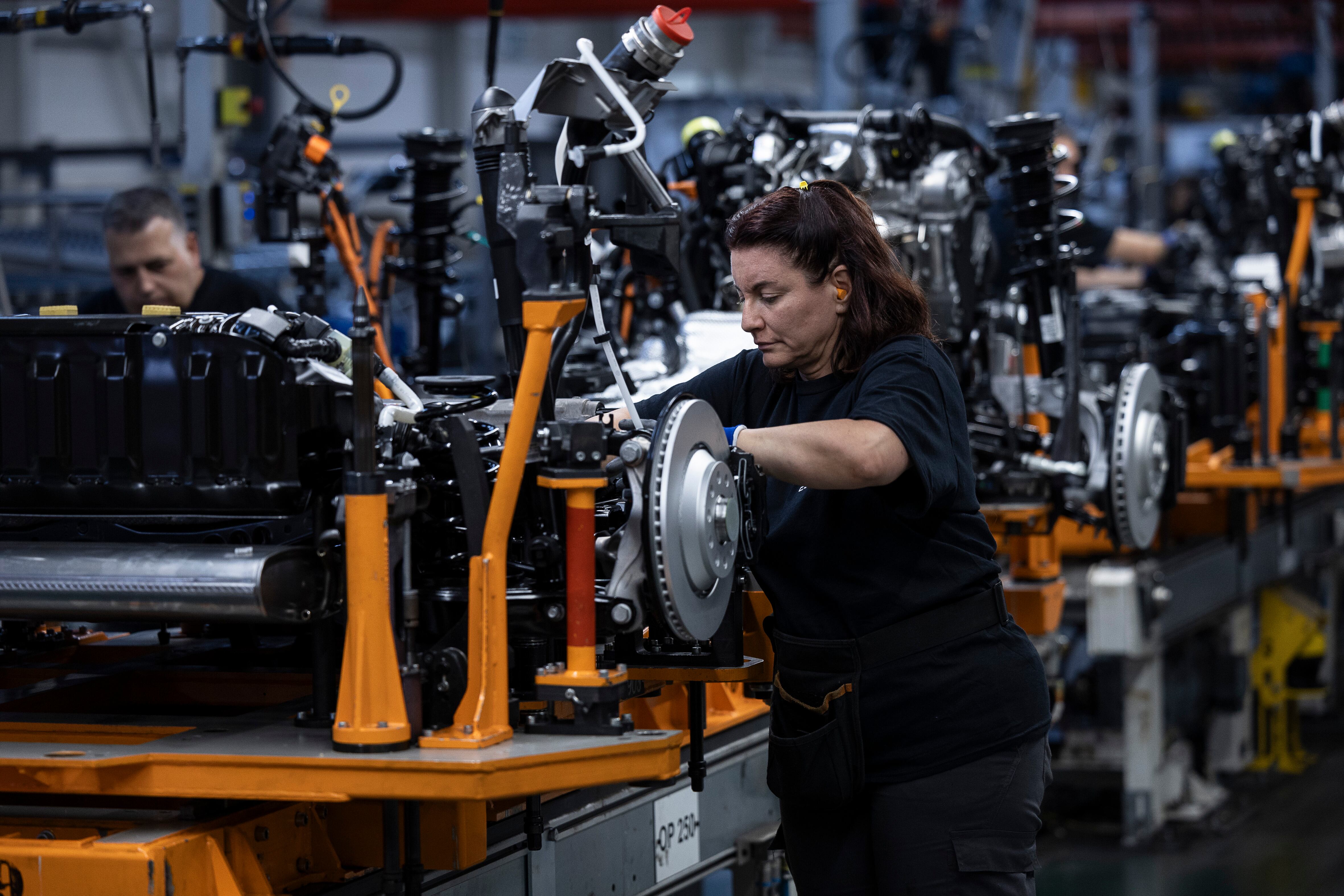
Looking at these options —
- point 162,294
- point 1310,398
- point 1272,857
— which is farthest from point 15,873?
point 1310,398

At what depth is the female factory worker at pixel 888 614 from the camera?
2426mm

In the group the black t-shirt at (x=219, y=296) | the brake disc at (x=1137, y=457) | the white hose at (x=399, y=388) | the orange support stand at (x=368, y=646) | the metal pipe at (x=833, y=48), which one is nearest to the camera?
the orange support stand at (x=368, y=646)

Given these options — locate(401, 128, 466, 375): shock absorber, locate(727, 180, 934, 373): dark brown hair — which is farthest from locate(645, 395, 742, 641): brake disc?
locate(401, 128, 466, 375): shock absorber

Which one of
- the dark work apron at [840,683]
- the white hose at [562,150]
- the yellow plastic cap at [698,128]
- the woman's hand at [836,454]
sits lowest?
the dark work apron at [840,683]

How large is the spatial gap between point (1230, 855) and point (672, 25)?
4141mm

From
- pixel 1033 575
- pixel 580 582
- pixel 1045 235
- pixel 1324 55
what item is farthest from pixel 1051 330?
pixel 1324 55

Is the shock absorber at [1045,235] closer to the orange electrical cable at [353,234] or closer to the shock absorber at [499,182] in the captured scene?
the orange electrical cable at [353,234]

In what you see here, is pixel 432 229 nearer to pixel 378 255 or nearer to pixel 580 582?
pixel 378 255

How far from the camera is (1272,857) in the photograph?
217 inches

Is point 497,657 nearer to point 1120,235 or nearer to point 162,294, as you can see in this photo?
point 162,294

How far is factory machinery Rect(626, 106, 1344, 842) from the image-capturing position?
4504 millimetres

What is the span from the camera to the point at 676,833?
3.26 meters

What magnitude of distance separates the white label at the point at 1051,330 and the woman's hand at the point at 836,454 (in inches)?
95.9

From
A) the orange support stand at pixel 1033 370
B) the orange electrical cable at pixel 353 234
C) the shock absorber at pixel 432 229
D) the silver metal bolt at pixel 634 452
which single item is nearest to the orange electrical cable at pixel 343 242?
the orange electrical cable at pixel 353 234
